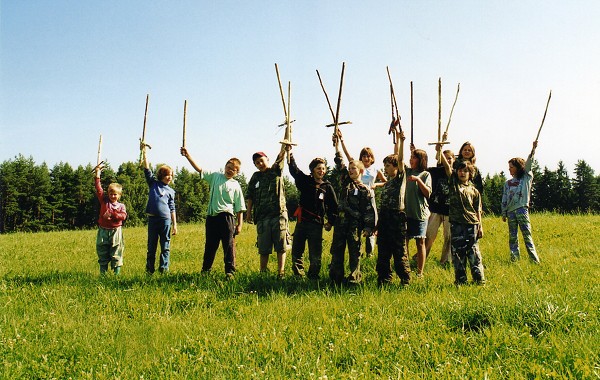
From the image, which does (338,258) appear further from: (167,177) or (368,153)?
(167,177)

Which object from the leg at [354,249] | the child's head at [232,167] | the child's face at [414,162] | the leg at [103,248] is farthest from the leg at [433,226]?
the leg at [103,248]

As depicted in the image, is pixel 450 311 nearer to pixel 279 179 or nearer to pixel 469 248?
pixel 469 248

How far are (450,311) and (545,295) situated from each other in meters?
1.27

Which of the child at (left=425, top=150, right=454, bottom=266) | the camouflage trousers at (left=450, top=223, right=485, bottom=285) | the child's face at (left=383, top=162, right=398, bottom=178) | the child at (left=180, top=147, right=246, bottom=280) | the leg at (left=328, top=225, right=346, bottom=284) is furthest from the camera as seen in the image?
the child at (left=425, top=150, right=454, bottom=266)

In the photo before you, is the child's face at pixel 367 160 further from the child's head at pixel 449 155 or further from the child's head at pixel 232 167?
the child's head at pixel 232 167

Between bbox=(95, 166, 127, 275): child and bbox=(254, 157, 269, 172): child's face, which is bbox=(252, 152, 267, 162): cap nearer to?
bbox=(254, 157, 269, 172): child's face

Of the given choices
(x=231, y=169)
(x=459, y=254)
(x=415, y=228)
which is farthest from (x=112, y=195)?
(x=459, y=254)

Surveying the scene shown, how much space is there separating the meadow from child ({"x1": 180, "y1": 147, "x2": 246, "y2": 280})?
58cm

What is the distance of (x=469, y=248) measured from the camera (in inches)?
241

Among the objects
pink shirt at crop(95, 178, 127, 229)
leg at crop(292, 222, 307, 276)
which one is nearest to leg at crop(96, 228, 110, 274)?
pink shirt at crop(95, 178, 127, 229)

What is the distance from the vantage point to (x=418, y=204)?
6.97 meters

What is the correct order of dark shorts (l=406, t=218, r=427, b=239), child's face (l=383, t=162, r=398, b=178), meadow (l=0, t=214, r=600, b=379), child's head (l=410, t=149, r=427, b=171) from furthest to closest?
child's head (l=410, t=149, r=427, b=171) < dark shorts (l=406, t=218, r=427, b=239) < child's face (l=383, t=162, r=398, b=178) < meadow (l=0, t=214, r=600, b=379)

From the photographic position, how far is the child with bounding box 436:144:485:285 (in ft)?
19.8

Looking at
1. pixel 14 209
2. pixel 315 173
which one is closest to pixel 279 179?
pixel 315 173
